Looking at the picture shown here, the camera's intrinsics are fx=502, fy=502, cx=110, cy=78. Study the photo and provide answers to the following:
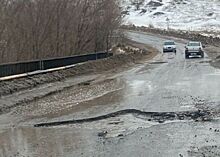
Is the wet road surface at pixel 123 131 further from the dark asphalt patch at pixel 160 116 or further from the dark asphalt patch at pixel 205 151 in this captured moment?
the dark asphalt patch at pixel 160 116

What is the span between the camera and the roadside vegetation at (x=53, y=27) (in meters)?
33.2

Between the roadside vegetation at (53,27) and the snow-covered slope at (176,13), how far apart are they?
74.1 m

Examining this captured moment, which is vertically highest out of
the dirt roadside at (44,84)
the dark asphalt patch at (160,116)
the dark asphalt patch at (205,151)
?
the dark asphalt patch at (205,151)

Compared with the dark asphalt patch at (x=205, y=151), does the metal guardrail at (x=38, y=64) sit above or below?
below

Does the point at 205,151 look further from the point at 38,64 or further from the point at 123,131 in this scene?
the point at 38,64

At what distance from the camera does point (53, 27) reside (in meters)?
37.6

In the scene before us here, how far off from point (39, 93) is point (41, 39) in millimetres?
14789

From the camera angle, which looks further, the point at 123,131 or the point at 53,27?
the point at 53,27

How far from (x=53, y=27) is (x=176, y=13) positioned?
357 feet

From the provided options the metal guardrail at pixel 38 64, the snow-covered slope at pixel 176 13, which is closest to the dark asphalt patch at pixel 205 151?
the metal guardrail at pixel 38 64

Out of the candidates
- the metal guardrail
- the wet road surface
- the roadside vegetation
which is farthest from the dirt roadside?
the roadside vegetation

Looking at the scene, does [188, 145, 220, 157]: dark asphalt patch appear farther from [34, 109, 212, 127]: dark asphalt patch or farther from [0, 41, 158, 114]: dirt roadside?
[0, 41, 158, 114]: dirt roadside

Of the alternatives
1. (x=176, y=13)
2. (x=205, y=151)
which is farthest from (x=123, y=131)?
(x=176, y=13)

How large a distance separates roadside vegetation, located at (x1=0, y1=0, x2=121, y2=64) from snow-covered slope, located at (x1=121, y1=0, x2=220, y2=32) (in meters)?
74.1
